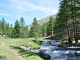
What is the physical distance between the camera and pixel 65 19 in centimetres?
3059

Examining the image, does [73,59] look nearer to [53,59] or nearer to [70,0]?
[53,59]

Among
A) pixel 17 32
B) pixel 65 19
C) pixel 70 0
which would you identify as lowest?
pixel 17 32

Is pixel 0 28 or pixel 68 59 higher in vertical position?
pixel 0 28

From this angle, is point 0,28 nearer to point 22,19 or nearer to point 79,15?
point 22,19

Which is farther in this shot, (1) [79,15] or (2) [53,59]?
(1) [79,15]

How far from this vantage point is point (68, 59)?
16.8 m

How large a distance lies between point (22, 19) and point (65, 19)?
36.4 metres

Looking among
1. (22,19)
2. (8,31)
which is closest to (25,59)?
(22,19)

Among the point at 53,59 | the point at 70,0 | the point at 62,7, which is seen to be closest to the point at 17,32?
the point at 62,7

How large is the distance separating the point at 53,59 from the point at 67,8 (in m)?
22.0

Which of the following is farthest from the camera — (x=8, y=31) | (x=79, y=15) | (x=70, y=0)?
(x=8, y=31)

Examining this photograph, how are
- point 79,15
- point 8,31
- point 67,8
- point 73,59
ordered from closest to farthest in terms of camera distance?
point 73,59, point 79,15, point 67,8, point 8,31

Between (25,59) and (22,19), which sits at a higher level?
(22,19)

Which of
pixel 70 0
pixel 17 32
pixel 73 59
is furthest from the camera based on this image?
pixel 17 32
